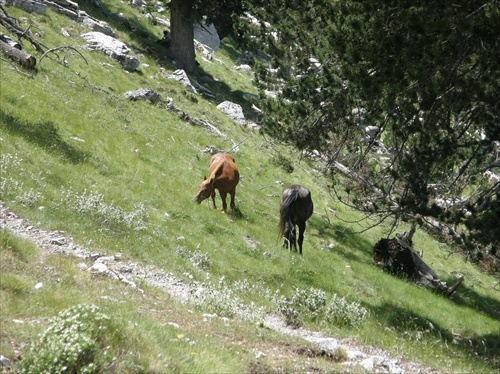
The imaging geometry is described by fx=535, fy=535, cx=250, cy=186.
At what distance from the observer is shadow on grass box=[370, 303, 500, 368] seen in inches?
517

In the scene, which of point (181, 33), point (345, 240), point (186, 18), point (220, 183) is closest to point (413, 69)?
point (220, 183)

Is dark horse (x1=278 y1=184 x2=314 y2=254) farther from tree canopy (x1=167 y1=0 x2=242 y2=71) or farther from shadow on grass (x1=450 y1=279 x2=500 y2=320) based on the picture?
tree canopy (x1=167 y1=0 x2=242 y2=71)

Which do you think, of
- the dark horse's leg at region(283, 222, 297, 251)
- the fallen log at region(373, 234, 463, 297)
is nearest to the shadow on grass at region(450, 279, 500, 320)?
the fallen log at region(373, 234, 463, 297)

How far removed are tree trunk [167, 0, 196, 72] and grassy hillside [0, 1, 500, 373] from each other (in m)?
3.82

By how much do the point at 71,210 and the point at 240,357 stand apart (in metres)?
7.12

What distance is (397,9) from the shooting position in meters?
9.62

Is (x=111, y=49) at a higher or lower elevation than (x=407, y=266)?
higher

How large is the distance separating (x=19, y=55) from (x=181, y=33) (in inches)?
561

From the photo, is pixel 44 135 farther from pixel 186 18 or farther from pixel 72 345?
pixel 186 18

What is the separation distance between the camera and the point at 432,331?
14.1 m

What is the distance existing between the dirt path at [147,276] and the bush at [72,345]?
3.92 m

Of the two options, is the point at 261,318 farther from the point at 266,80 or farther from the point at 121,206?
the point at 266,80

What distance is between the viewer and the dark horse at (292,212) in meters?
17.4

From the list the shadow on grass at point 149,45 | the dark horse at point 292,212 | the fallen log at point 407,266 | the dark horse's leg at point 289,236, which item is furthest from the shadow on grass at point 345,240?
the shadow on grass at point 149,45
